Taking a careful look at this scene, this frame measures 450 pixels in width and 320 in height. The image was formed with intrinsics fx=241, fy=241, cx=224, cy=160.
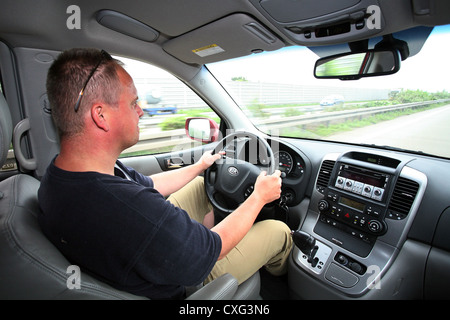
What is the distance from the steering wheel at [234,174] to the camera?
2.05 metres

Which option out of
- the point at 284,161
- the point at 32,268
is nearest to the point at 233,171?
the point at 284,161

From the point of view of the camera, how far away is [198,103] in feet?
9.72

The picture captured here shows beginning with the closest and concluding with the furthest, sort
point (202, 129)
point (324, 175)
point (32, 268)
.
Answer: point (32, 268) < point (324, 175) < point (202, 129)

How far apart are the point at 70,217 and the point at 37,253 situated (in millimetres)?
150

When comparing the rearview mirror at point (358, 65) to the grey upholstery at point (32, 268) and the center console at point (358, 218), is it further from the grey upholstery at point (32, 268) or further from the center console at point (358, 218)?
the grey upholstery at point (32, 268)

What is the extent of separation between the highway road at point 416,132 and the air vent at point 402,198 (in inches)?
19.9

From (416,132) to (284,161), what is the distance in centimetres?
116

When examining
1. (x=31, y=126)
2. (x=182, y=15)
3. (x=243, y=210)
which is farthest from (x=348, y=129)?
(x=31, y=126)

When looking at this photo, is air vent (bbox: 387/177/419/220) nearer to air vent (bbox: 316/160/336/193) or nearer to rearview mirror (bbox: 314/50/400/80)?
air vent (bbox: 316/160/336/193)

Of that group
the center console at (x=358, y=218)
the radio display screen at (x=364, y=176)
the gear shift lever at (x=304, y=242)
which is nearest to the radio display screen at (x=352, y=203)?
the center console at (x=358, y=218)

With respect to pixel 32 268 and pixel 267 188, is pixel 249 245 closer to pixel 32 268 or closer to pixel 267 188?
pixel 267 188

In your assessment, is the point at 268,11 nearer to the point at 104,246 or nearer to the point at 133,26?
the point at 133,26

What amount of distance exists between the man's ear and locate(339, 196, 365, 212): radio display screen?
1.82 m

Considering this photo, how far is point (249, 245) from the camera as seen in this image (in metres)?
1.66
